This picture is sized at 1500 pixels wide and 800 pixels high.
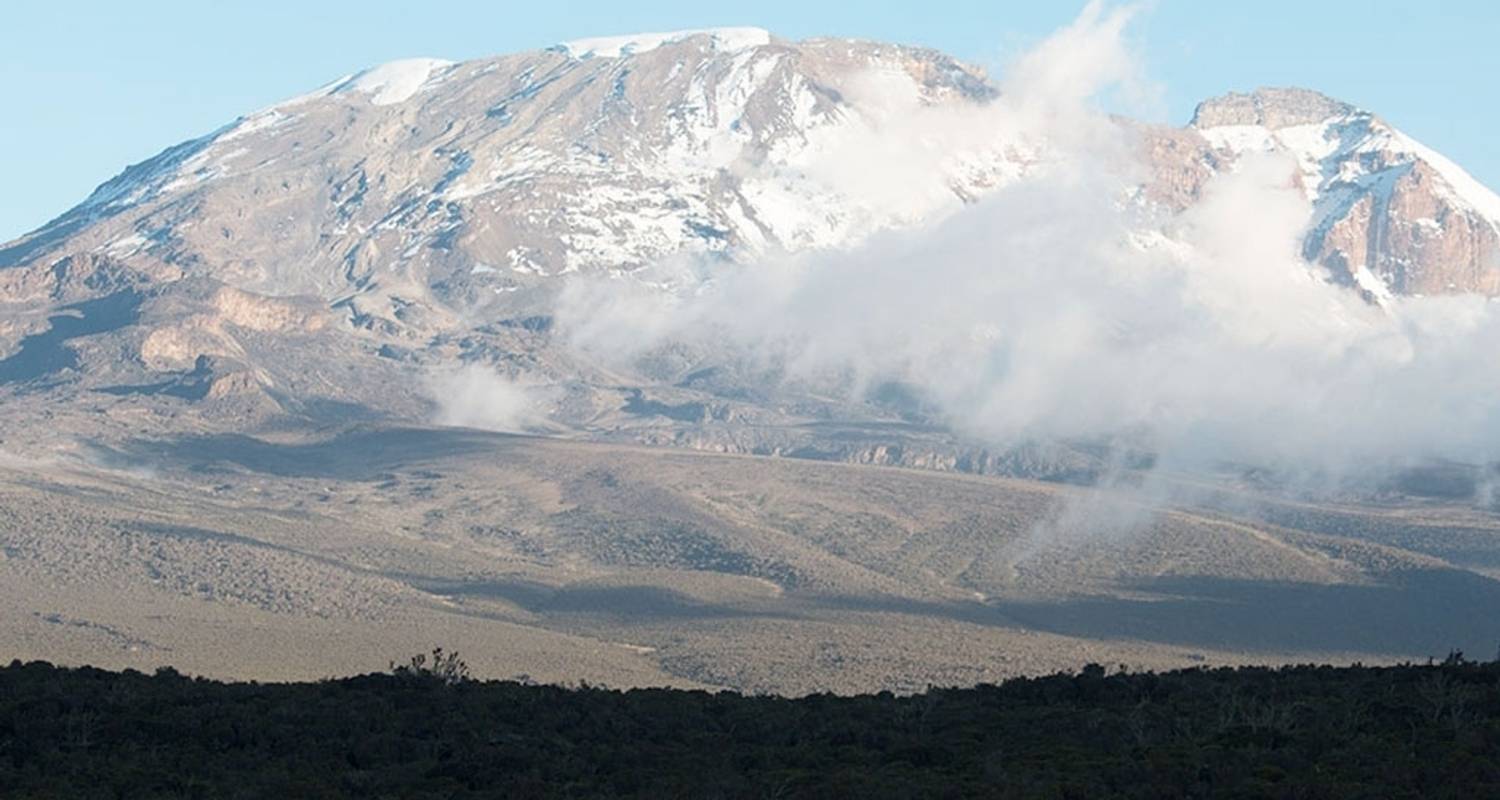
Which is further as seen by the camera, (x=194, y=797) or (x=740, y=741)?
(x=740, y=741)

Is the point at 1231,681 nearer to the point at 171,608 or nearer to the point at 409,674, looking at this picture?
the point at 409,674

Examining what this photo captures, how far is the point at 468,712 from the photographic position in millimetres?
57938

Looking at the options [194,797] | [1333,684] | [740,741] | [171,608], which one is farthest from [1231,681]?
[171,608]

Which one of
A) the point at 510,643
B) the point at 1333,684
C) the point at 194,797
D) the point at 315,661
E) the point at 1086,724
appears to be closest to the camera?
the point at 194,797

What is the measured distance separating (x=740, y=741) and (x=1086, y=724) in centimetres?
853

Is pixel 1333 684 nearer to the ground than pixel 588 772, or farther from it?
farther from it

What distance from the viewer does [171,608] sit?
199 metres

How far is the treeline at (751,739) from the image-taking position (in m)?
45.3

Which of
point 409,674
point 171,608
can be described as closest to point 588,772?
point 409,674

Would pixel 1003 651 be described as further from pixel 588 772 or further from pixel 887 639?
pixel 588 772

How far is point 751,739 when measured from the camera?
2216 inches

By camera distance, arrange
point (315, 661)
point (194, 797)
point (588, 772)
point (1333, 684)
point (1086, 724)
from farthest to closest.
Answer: point (315, 661)
point (1333, 684)
point (1086, 724)
point (588, 772)
point (194, 797)

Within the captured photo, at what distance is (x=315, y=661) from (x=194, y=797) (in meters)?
120

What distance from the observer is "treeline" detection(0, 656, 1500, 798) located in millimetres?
45344
